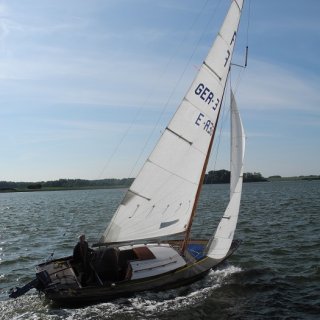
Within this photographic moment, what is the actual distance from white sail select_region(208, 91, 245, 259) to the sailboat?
0.04 meters

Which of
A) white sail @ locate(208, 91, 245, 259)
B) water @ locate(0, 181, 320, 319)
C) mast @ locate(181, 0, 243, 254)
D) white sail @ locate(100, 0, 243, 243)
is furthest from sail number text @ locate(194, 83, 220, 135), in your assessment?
water @ locate(0, 181, 320, 319)

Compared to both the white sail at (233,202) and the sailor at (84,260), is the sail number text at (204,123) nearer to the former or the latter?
the white sail at (233,202)

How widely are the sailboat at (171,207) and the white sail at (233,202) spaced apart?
0.04m

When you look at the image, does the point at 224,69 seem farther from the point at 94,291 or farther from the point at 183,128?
the point at 94,291

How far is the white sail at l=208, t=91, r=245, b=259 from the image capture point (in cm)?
1622

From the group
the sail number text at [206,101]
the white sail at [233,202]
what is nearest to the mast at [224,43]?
the sail number text at [206,101]

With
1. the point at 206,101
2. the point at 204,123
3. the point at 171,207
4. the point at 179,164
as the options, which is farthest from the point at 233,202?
the point at 206,101

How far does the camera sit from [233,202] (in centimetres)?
1625

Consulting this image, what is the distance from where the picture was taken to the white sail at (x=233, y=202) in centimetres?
1622

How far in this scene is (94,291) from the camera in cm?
1333

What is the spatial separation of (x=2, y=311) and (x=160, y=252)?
17.6ft

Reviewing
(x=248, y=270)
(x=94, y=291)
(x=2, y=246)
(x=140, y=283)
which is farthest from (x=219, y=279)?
(x=2, y=246)

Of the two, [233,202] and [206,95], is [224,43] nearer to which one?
[206,95]

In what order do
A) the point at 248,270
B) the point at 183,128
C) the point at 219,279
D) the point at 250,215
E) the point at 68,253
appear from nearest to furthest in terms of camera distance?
the point at 183,128
the point at 219,279
the point at 248,270
the point at 68,253
the point at 250,215
